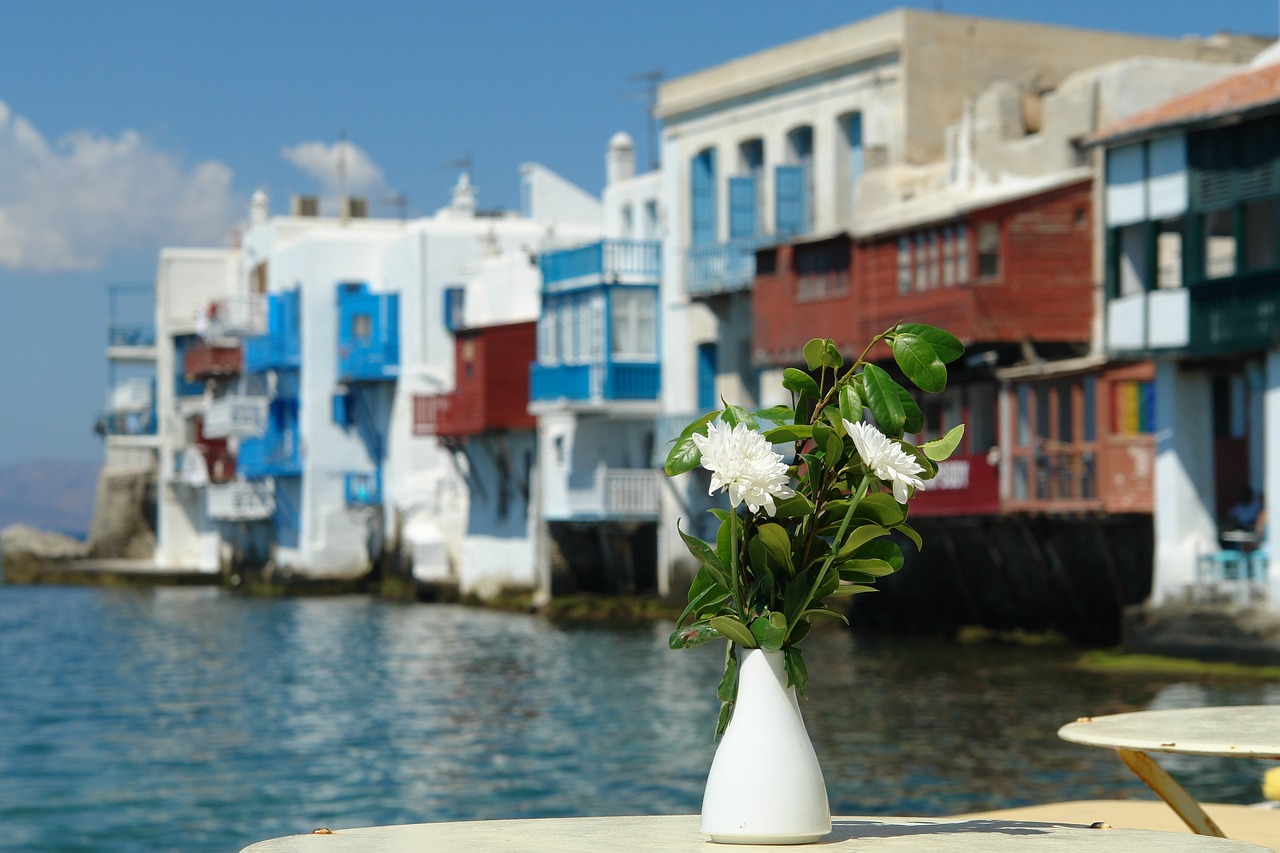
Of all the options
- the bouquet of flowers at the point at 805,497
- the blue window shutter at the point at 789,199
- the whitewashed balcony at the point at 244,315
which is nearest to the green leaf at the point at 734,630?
the bouquet of flowers at the point at 805,497

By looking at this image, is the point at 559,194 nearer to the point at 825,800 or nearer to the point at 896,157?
the point at 896,157

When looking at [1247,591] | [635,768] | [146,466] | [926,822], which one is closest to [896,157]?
[1247,591]

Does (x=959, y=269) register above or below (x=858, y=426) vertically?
above

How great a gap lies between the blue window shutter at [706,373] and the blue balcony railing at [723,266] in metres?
1.67

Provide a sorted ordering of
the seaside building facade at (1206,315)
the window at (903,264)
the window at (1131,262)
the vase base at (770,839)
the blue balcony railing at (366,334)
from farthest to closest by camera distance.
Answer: the blue balcony railing at (366,334)
the window at (903,264)
the window at (1131,262)
the seaside building facade at (1206,315)
the vase base at (770,839)

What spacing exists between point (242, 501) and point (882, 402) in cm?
6143

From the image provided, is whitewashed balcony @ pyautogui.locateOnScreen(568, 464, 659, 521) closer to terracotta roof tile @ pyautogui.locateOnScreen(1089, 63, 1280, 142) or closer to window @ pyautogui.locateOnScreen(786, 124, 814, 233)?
window @ pyautogui.locateOnScreen(786, 124, 814, 233)

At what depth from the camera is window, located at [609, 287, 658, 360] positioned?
44.4m

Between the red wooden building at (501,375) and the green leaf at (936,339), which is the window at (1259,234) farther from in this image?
the red wooden building at (501,375)

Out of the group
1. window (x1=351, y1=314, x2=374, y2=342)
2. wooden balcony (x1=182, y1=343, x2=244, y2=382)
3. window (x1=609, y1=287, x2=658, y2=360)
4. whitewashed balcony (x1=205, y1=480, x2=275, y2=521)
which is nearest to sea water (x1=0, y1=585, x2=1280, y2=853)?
window (x1=609, y1=287, x2=658, y2=360)

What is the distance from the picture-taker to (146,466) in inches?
3182

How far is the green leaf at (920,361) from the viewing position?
563 cm

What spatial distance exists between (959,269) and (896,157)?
632 cm

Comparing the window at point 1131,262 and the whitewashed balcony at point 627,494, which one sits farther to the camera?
the whitewashed balcony at point 627,494
